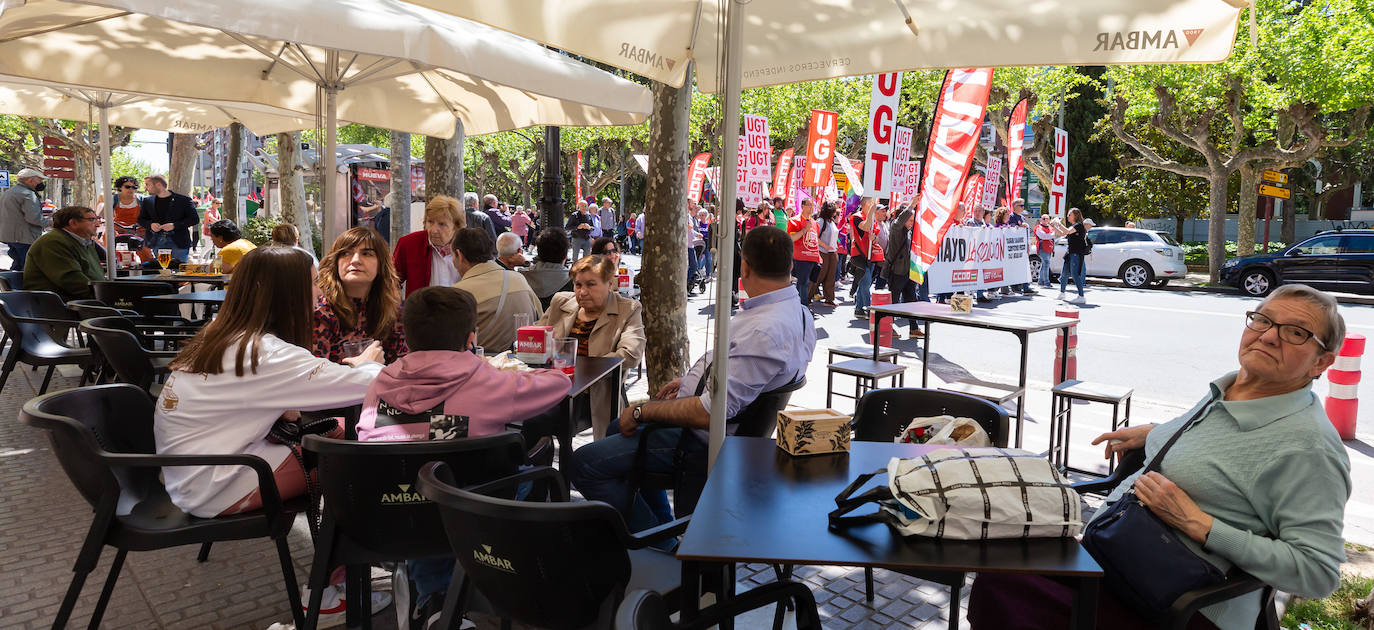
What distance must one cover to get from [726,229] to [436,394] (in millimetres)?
1144

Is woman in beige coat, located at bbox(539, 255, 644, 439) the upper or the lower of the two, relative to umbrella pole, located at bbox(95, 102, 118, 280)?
lower

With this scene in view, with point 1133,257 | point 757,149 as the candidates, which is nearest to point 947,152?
point 757,149

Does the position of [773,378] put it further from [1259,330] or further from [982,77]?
[982,77]

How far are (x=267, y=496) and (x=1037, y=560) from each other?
2.32 metres

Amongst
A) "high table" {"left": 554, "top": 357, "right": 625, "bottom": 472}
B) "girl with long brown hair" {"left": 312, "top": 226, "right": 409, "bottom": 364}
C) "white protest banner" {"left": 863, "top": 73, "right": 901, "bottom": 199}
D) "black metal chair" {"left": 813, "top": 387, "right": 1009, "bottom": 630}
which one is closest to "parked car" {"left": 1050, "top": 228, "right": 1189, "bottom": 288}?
"white protest banner" {"left": 863, "top": 73, "right": 901, "bottom": 199}

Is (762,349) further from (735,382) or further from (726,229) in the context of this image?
(726,229)

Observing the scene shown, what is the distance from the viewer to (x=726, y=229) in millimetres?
3139

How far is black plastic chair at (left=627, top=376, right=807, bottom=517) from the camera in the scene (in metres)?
3.50

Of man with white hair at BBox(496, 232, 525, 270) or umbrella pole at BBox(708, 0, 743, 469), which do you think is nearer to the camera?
umbrella pole at BBox(708, 0, 743, 469)

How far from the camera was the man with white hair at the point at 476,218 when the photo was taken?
9.68 metres

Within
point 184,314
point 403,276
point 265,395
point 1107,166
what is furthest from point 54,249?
point 1107,166

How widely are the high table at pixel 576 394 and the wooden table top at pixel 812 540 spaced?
112 centimetres

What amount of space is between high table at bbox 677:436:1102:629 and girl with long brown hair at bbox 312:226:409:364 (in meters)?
2.47

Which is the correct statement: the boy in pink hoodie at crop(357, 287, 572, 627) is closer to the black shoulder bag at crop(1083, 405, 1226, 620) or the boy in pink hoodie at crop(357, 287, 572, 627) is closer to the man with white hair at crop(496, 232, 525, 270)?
the black shoulder bag at crop(1083, 405, 1226, 620)
